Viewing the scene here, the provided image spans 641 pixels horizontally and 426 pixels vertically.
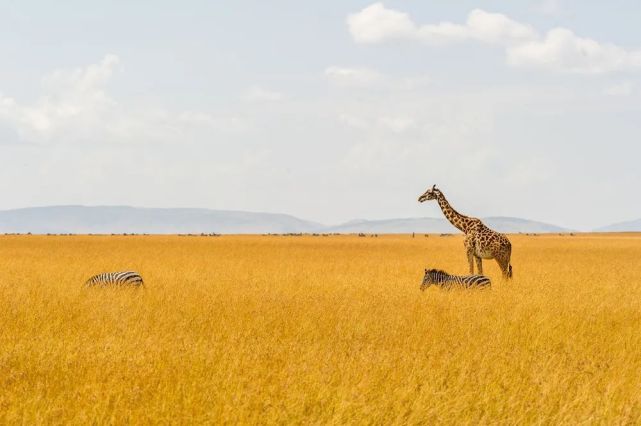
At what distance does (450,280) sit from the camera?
1688 cm

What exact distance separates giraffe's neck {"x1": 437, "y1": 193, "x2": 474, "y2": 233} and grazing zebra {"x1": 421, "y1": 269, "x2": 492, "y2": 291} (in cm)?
390

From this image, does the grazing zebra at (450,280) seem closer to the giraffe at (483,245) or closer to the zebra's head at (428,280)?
the zebra's head at (428,280)

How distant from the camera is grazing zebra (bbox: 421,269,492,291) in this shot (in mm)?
16562

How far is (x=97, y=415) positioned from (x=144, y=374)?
1.17m

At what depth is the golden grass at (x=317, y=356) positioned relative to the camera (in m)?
6.20

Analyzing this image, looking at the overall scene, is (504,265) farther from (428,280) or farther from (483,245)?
(428,280)

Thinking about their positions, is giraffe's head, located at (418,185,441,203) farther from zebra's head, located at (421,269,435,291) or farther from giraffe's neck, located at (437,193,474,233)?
zebra's head, located at (421,269,435,291)

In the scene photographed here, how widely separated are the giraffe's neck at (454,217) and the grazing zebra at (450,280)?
153 inches

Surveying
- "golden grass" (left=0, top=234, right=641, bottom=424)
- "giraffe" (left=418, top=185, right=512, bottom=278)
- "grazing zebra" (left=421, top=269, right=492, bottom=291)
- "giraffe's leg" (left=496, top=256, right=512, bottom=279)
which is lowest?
"golden grass" (left=0, top=234, right=641, bottom=424)

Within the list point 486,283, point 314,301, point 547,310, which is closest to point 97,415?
point 314,301

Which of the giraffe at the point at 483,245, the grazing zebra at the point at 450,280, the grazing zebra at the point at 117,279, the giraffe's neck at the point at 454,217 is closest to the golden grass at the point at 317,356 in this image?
the grazing zebra at the point at 450,280

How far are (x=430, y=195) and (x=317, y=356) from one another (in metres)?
14.1

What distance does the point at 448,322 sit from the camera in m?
11.7

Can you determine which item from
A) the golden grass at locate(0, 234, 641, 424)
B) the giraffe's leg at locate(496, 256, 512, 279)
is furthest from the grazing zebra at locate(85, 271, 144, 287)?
the giraffe's leg at locate(496, 256, 512, 279)
